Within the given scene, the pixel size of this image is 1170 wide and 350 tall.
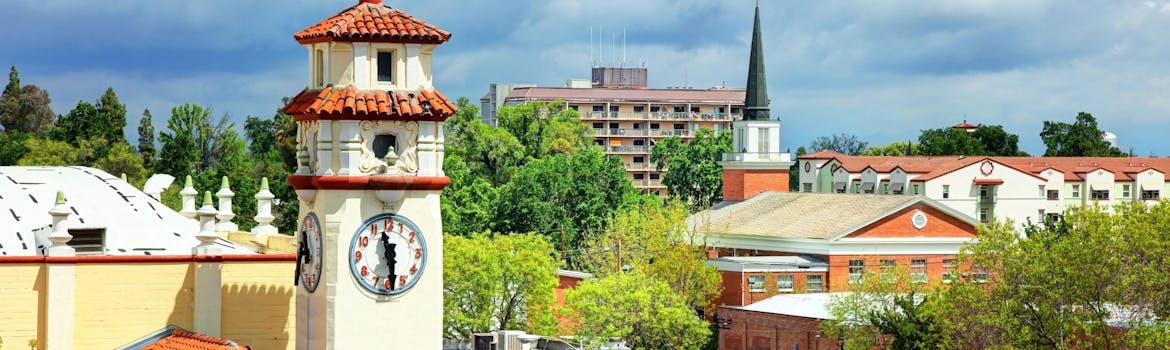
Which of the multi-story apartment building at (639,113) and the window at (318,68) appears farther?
the multi-story apartment building at (639,113)

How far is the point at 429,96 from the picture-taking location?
98.5 ft

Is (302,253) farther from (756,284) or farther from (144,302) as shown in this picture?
(756,284)

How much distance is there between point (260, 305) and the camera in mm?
32812

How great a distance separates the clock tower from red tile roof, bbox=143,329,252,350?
4.47 ft

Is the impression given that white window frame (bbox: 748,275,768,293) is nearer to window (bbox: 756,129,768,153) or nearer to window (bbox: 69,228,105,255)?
window (bbox: 756,129,768,153)

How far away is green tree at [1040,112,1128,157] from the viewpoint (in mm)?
178375

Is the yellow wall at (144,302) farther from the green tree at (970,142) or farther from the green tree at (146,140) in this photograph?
the green tree at (970,142)

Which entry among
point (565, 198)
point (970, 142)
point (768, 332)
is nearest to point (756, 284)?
point (768, 332)

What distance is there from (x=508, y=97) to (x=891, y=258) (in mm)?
98527

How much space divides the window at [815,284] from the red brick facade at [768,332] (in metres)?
9.47

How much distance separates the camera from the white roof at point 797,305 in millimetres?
72500

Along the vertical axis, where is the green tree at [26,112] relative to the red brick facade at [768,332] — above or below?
above

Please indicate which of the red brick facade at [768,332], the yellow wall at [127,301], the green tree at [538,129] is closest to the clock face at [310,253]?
the yellow wall at [127,301]

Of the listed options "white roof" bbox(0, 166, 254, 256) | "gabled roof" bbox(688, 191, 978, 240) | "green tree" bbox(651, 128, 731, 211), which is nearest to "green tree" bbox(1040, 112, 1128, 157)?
"green tree" bbox(651, 128, 731, 211)
